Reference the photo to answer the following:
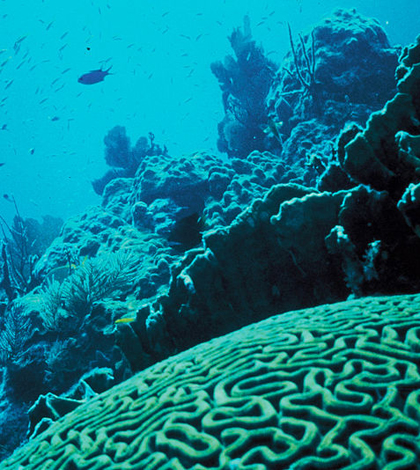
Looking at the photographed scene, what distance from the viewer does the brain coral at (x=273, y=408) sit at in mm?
1558

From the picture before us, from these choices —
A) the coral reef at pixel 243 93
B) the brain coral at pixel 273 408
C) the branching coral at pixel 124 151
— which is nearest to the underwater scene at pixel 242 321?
the brain coral at pixel 273 408

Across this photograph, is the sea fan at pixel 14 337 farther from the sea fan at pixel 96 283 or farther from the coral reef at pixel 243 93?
the coral reef at pixel 243 93

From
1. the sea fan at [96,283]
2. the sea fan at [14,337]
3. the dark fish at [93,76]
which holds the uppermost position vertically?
the dark fish at [93,76]

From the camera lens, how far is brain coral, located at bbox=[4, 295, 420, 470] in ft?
5.11

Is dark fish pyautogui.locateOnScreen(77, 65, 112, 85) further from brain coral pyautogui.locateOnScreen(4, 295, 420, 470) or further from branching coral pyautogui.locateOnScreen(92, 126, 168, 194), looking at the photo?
brain coral pyautogui.locateOnScreen(4, 295, 420, 470)

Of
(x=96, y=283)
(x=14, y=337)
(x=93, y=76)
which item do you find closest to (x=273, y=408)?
(x=96, y=283)

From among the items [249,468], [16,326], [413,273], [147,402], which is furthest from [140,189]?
[249,468]

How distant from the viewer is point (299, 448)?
61.2 inches

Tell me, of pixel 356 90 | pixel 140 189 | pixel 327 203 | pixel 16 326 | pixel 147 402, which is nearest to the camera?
pixel 147 402

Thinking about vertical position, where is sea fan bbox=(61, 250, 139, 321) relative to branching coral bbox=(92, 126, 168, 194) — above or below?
below

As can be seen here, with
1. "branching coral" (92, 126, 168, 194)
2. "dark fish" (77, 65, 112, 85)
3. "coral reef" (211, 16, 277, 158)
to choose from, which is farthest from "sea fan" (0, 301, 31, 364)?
"branching coral" (92, 126, 168, 194)

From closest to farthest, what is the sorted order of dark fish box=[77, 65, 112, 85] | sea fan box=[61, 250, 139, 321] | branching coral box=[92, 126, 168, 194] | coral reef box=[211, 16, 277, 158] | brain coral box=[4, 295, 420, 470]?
brain coral box=[4, 295, 420, 470] < sea fan box=[61, 250, 139, 321] < dark fish box=[77, 65, 112, 85] < coral reef box=[211, 16, 277, 158] < branching coral box=[92, 126, 168, 194]

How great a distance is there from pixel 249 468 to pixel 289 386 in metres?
0.51

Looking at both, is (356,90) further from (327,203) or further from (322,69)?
(327,203)
